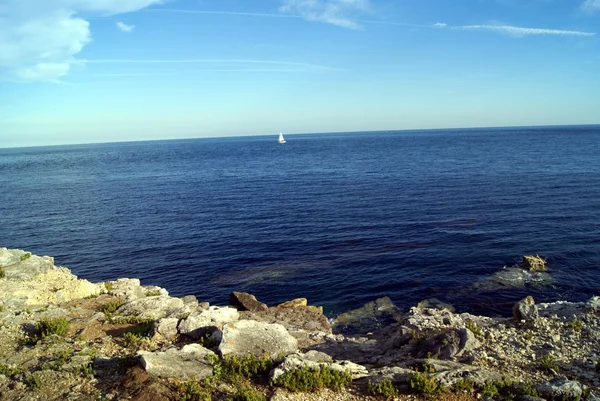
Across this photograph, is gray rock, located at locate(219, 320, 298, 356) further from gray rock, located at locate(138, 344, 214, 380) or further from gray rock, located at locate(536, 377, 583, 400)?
gray rock, located at locate(536, 377, 583, 400)

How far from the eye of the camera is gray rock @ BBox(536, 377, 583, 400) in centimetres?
1220

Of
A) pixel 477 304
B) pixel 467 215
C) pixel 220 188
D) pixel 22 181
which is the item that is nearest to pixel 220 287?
pixel 477 304

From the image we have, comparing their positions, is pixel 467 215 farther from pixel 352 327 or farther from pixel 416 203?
pixel 352 327

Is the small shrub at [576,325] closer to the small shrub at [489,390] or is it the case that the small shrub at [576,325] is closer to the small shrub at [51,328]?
the small shrub at [489,390]

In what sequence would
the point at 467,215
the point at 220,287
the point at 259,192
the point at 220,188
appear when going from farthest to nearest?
the point at 220,188, the point at 259,192, the point at 467,215, the point at 220,287

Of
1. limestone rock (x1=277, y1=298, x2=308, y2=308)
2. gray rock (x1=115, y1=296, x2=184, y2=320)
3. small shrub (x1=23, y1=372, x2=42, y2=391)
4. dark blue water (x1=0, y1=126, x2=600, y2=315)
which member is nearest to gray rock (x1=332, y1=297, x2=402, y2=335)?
dark blue water (x1=0, y1=126, x2=600, y2=315)

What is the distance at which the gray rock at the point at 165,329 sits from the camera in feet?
56.5

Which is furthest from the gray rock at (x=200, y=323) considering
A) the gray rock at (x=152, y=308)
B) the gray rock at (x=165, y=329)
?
the gray rock at (x=152, y=308)

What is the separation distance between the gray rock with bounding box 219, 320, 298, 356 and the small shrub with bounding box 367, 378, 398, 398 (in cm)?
380

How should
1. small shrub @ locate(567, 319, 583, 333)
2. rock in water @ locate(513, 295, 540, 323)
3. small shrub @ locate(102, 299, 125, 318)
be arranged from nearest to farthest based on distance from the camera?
small shrub @ locate(567, 319, 583, 333)
rock in water @ locate(513, 295, 540, 323)
small shrub @ locate(102, 299, 125, 318)

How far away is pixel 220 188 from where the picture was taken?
286 feet

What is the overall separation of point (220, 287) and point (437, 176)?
6818 centimetres

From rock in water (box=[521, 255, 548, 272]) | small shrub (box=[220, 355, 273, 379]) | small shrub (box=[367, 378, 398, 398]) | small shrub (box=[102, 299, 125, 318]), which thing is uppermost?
small shrub (box=[220, 355, 273, 379])

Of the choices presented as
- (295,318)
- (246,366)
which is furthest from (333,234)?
(246,366)
